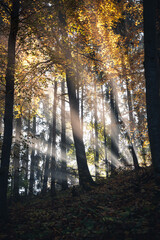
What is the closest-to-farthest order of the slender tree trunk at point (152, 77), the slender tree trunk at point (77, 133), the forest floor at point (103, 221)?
the forest floor at point (103, 221)
the slender tree trunk at point (152, 77)
the slender tree trunk at point (77, 133)

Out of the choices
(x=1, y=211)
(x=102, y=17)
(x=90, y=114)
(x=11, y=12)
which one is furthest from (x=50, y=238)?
(x=90, y=114)

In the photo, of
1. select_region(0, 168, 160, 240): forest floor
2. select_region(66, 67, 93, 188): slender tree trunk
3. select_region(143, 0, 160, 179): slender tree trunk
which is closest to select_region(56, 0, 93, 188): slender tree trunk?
select_region(66, 67, 93, 188): slender tree trunk

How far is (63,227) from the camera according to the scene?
195 inches

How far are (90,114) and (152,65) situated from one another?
52.1 feet

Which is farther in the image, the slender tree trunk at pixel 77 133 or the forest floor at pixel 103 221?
the slender tree trunk at pixel 77 133

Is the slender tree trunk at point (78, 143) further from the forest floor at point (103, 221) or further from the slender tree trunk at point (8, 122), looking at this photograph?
the slender tree trunk at point (8, 122)

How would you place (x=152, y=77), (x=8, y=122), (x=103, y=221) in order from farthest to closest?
(x=8, y=122) → (x=152, y=77) → (x=103, y=221)

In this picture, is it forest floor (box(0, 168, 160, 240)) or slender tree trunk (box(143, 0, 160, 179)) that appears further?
slender tree trunk (box(143, 0, 160, 179))

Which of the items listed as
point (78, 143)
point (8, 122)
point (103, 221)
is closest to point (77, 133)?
point (78, 143)

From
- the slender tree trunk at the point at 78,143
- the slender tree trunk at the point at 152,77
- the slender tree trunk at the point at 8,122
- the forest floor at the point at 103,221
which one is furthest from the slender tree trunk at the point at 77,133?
the slender tree trunk at the point at 152,77

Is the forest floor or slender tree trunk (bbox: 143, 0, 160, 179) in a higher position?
slender tree trunk (bbox: 143, 0, 160, 179)

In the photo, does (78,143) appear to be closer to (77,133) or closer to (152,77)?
(77,133)

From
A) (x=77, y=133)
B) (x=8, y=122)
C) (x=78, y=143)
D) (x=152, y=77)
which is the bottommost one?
(x=78, y=143)

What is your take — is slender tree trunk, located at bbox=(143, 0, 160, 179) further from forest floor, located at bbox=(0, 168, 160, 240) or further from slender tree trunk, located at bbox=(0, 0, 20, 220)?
slender tree trunk, located at bbox=(0, 0, 20, 220)
